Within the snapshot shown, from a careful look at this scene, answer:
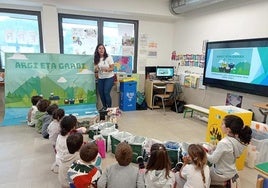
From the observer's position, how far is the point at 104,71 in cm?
479

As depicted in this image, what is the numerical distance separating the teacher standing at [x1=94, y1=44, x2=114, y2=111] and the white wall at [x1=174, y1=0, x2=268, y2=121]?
2.11 m

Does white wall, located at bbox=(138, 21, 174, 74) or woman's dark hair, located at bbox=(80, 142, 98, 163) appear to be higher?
white wall, located at bbox=(138, 21, 174, 74)

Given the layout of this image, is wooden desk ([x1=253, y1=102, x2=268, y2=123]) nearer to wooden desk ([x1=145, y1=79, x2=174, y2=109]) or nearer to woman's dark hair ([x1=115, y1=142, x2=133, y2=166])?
wooden desk ([x1=145, y1=79, x2=174, y2=109])

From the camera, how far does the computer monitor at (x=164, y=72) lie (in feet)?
18.3

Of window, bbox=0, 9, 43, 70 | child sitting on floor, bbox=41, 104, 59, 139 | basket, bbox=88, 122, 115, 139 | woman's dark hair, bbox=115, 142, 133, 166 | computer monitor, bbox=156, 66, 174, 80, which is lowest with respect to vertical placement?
basket, bbox=88, 122, 115, 139

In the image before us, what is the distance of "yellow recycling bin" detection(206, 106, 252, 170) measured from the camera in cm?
261

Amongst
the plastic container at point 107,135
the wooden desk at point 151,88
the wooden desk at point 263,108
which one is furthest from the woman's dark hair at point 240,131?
the wooden desk at point 151,88

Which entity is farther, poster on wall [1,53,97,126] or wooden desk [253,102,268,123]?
poster on wall [1,53,97,126]

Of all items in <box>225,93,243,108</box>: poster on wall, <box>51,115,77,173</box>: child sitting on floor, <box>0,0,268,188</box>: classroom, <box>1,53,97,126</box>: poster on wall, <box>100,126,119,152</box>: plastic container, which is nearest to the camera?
<box>51,115,77,173</box>: child sitting on floor

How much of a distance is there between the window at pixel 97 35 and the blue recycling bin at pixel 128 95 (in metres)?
0.72

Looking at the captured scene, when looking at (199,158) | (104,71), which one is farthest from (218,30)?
(199,158)

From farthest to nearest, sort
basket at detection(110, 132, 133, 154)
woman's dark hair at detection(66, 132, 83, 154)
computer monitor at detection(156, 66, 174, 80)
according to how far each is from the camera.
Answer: computer monitor at detection(156, 66, 174, 80), basket at detection(110, 132, 133, 154), woman's dark hair at detection(66, 132, 83, 154)

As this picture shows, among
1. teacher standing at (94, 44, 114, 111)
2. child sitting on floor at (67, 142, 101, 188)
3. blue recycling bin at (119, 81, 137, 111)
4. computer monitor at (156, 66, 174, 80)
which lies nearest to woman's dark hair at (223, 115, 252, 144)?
Result: child sitting on floor at (67, 142, 101, 188)

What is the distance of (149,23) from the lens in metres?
5.74
